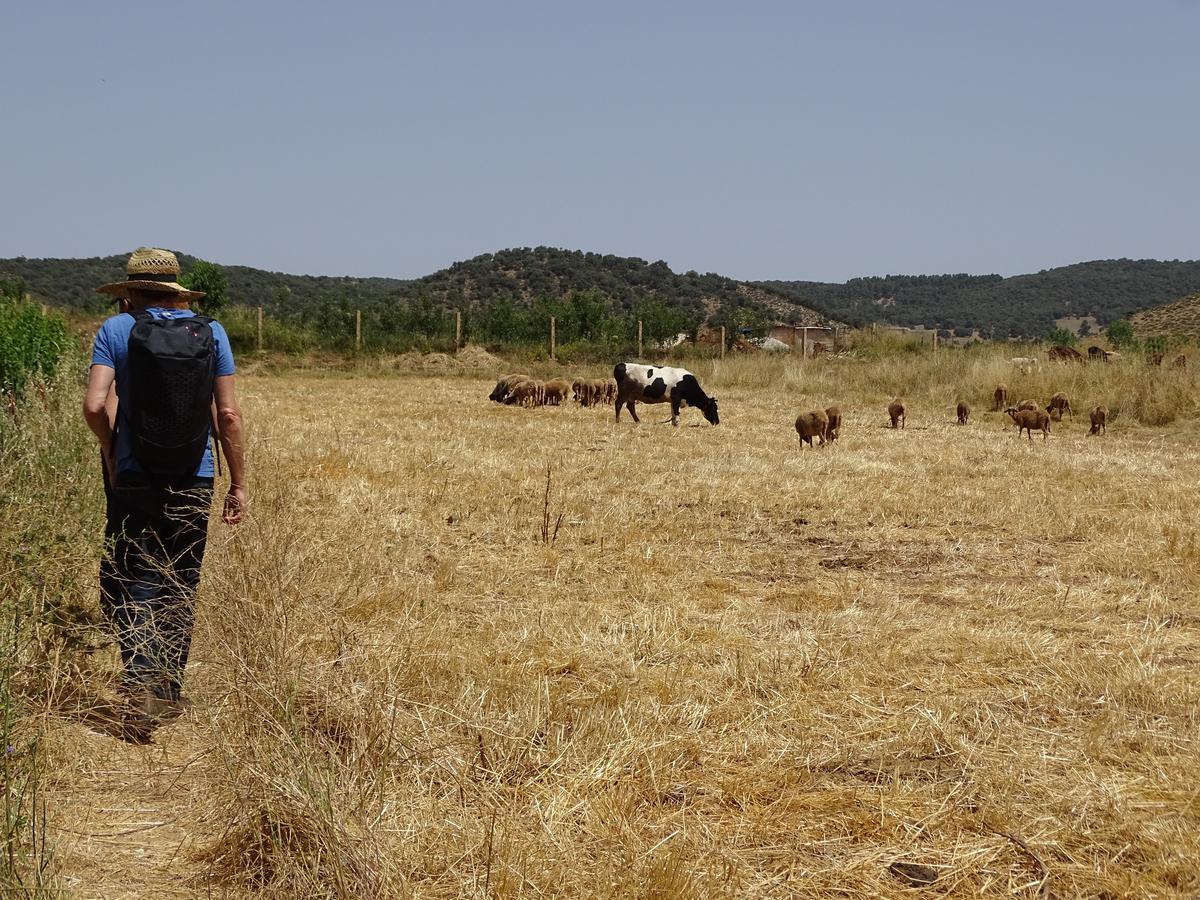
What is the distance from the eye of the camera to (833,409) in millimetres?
15477

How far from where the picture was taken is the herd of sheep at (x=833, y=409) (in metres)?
16.2

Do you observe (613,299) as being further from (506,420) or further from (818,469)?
(818,469)

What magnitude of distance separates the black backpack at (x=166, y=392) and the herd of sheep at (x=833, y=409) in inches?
453

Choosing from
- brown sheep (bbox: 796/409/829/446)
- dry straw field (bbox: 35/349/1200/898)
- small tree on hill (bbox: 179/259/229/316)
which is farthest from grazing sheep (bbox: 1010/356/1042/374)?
small tree on hill (bbox: 179/259/229/316)

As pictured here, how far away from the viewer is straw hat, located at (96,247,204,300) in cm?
460

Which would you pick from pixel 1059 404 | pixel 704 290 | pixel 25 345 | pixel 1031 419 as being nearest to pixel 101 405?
pixel 25 345

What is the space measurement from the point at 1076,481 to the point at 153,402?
10023mm

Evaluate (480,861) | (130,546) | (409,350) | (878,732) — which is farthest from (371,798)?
(409,350)

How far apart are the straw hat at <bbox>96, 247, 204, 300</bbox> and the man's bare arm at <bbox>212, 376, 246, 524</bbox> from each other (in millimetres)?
439

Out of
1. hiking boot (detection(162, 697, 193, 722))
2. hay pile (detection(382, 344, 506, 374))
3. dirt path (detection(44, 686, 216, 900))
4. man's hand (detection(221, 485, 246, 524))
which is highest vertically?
hay pile (detection(382, 344, 506, 374))

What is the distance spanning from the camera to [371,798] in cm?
339

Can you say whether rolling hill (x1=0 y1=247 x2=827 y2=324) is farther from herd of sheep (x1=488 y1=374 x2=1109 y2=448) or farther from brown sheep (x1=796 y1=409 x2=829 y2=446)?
brown sheep (x1=796 y1=409 x2=829 y2=446)

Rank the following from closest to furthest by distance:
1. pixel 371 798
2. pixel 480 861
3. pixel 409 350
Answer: pixel 480 861
pixel 371 798
pixel 409 350

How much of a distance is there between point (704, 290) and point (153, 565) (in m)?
91.6
